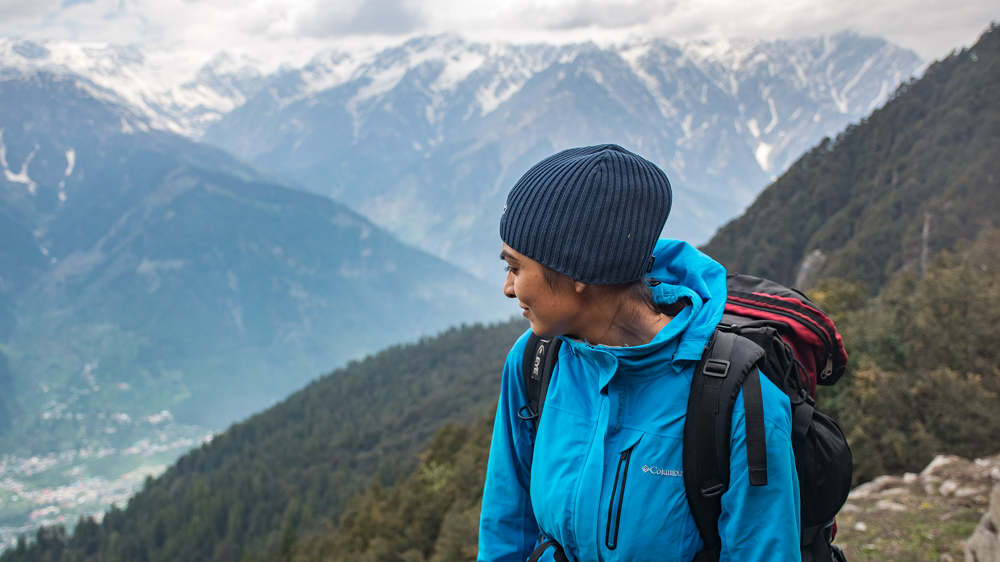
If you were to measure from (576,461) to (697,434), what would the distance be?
1.54 feet

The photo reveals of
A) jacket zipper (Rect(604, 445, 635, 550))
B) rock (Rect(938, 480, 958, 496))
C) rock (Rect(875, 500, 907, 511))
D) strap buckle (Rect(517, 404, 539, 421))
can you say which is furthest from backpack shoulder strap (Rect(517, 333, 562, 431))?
rock (Rect(938, 480, 958, 496))

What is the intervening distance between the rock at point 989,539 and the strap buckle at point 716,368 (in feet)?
15.7

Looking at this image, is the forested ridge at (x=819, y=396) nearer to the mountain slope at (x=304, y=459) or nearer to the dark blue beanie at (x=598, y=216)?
the mountain slope at (x=304, y=459)

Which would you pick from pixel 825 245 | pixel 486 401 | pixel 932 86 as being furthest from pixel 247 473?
pixel 932 86

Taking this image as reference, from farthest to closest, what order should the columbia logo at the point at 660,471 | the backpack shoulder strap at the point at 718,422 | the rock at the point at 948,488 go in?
the rock at the point at 948,488 < the columbia logo at the point at 660,471 < the backpack shoulder strap at the point at 718,422

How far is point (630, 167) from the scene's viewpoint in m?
2.04

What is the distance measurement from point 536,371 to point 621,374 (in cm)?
44

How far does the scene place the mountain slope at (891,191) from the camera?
196 feet

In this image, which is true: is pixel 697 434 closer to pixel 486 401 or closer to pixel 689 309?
pixel 689 309

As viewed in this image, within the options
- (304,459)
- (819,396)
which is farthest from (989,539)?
(304,459)

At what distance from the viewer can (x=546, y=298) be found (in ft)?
6.95

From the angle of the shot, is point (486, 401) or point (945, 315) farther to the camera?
point (486, 401)

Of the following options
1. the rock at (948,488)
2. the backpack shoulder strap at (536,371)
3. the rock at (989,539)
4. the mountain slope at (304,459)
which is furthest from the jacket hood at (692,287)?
the mountain slope at (304,459)

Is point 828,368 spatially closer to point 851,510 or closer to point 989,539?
point 989,539
